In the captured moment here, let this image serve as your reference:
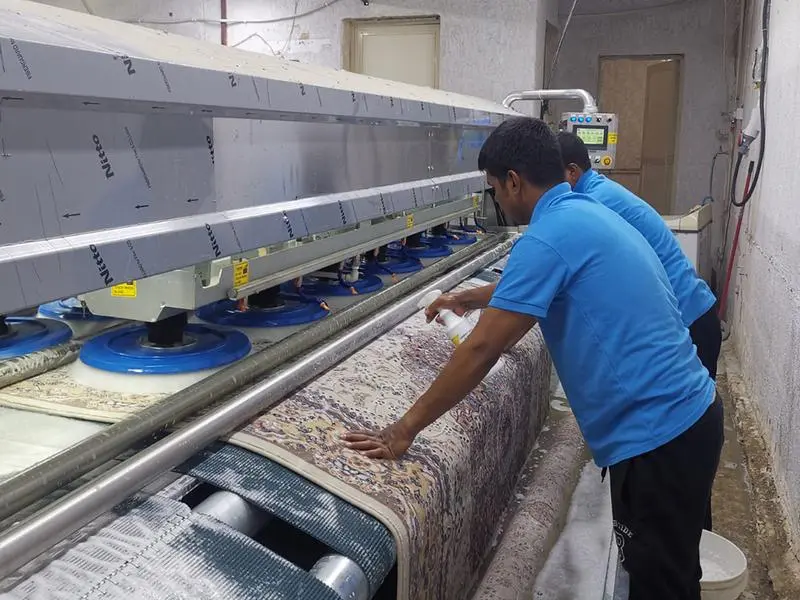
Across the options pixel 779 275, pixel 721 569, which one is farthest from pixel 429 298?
pixel 779 275

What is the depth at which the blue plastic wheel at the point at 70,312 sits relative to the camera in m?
1.85

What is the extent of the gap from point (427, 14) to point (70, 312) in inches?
151

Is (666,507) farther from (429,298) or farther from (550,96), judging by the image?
(550,96)

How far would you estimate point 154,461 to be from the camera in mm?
1160

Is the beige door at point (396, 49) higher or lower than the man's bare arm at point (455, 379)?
higher

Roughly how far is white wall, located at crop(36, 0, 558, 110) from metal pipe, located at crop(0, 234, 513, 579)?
3.40 metres

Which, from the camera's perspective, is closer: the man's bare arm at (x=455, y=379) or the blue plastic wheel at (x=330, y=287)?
the man's bare arm at (x=455, y=379)

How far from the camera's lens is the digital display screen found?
4.47 m

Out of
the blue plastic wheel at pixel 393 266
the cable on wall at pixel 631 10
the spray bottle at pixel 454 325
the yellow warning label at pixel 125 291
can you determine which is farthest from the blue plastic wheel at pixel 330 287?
the cable on wall at pixel 631 10

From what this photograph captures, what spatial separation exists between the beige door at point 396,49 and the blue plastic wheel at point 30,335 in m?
3.90

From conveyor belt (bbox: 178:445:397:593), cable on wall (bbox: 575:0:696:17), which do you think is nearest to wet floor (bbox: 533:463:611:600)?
conveyor belt (bbox: 178:445:397:593)

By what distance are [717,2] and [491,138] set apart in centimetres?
541

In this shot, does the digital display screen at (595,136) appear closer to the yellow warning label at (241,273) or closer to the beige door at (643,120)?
the yellow warning label at (241,273)

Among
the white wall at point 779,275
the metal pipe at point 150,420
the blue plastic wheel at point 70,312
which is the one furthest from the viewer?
the white wall at point 779,275
